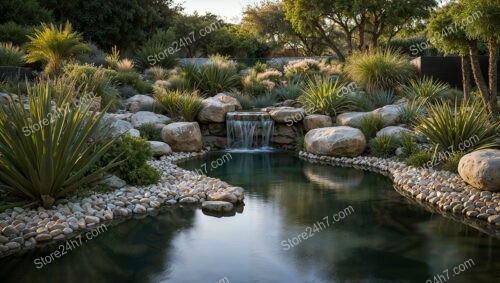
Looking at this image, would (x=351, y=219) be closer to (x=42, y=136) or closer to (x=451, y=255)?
(x=451, y=255)

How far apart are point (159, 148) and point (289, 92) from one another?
16.9 feet

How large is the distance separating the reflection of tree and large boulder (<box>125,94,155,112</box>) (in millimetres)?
7051

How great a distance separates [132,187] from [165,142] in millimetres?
4008

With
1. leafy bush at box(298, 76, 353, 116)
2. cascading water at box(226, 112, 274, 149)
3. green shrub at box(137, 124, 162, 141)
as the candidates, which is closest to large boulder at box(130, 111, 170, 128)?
green shrub at box(137, 124, 162, 141)

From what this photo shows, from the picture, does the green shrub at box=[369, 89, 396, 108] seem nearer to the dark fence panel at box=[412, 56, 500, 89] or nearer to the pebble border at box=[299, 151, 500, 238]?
the dark fence panel at box=[412, 56, 500, 89]

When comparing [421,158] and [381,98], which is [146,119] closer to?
[381,98]

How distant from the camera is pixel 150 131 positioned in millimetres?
11156

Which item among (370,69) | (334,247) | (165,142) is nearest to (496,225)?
(334,247)

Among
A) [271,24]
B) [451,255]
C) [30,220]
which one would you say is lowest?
[451,255]

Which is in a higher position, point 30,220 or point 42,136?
point 42,136

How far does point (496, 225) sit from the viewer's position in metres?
5.78

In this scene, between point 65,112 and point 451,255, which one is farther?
point 65,112

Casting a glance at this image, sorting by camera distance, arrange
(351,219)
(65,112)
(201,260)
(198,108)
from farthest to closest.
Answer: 1. (198,108)
2. (351,219)
3. (65,112)
4. (201,260)

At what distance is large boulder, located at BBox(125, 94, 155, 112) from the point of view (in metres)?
12.7
